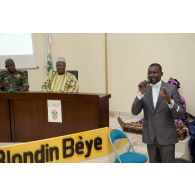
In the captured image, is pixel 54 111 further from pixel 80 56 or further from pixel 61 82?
pixel 80 56

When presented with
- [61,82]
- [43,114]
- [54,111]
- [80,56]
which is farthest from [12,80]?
[80,56]

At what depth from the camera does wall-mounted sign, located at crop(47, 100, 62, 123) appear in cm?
319

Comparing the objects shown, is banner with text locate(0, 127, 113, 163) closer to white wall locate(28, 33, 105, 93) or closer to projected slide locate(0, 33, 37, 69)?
projected slide locate(0, 33, 37, 69)

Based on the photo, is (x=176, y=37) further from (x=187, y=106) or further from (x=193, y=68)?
(x=187, y=106)

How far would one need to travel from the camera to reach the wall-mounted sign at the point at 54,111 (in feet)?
10.5

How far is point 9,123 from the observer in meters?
3.43

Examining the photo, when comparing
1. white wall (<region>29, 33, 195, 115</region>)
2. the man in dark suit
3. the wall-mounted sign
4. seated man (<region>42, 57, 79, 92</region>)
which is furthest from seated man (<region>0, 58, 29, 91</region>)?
white wall (<region>29, 33, 195, 115</region>)

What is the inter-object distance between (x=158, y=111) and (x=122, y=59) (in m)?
3.45

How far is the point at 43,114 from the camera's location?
3281 mm

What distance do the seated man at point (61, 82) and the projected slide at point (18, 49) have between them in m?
2.03

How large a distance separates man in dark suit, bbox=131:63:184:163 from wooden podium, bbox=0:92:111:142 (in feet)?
1.48

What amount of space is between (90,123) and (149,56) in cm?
299

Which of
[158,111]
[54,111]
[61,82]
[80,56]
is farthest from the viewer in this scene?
[80,56]

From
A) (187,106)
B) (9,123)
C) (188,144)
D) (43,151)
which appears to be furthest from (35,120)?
(187,106)
